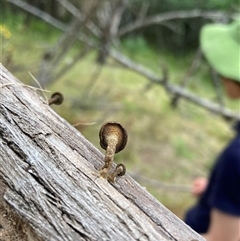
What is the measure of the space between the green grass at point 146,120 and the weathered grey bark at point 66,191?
1.71 meters

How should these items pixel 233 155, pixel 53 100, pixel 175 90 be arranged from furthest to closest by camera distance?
pixel 175 90 < pixel 233 155 < pixel 53 100

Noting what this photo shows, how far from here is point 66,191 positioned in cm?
56

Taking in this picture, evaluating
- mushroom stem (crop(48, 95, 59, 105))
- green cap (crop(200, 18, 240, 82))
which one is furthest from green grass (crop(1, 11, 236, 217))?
mushroom stem (crop(48, 95, 59, 105))

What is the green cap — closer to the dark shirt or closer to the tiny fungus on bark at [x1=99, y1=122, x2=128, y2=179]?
the dark shirt

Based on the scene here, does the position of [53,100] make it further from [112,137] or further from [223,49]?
[223,49]

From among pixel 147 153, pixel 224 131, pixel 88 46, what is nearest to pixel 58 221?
pixel 88 46

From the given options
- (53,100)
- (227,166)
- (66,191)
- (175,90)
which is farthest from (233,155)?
(175,90)

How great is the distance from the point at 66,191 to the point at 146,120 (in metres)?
3.28

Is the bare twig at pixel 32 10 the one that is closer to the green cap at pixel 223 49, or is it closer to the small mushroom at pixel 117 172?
the green cap at pixel 223 49

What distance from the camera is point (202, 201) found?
6.54ft

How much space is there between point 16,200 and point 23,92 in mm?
190

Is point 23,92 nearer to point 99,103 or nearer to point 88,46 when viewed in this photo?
point 88,46

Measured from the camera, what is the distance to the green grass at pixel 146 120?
10.2 feet

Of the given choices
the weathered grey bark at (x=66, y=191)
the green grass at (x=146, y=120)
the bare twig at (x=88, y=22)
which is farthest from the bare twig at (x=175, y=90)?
the weathered grey bark at (x=66, y=191)
